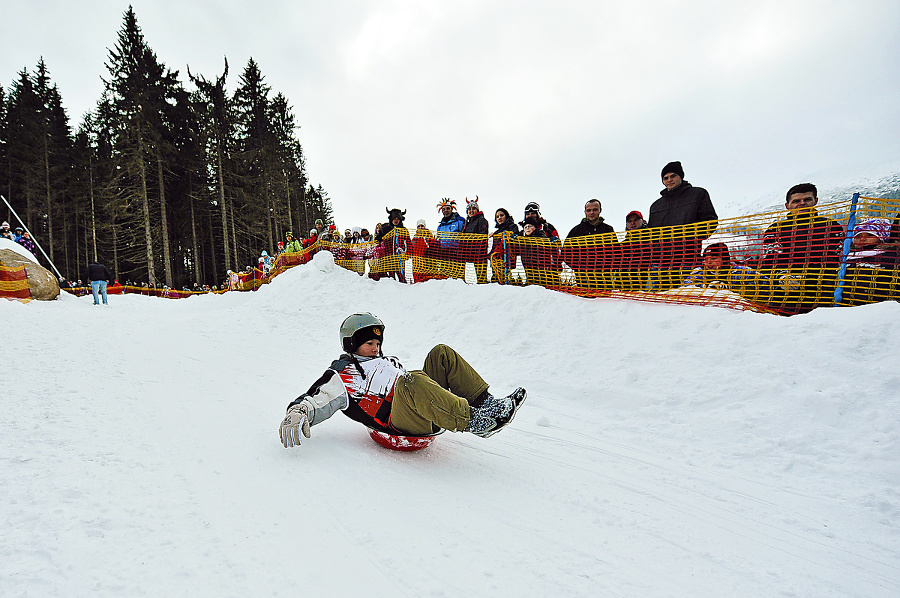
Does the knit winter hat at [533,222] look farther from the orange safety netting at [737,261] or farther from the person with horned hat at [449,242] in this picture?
the person with horned hat at [449,242]

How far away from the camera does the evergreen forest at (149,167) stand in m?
21.5

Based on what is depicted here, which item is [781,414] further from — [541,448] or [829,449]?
[541,448]

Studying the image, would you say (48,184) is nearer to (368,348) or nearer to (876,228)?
(368,348)

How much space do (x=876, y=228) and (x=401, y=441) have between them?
5.36 metres

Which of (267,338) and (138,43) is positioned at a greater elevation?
(138,43)

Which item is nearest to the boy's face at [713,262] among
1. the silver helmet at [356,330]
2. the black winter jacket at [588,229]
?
the black winter jacket at [588,229]

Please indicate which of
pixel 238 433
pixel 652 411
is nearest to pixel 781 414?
pixel 652 411

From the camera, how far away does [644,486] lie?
2.71 metres

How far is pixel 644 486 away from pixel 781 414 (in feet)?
5.37

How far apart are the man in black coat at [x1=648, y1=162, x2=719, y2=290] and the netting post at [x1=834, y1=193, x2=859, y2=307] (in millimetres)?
1340

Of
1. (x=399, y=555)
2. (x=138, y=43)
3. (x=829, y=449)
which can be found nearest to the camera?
(x=399, y=555)

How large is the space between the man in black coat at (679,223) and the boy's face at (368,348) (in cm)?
470

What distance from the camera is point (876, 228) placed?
429 centimetres

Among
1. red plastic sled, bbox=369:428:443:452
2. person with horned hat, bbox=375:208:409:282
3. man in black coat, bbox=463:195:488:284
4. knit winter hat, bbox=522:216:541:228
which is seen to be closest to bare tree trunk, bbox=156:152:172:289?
person with horned hat, bbox=375:208:409:282
